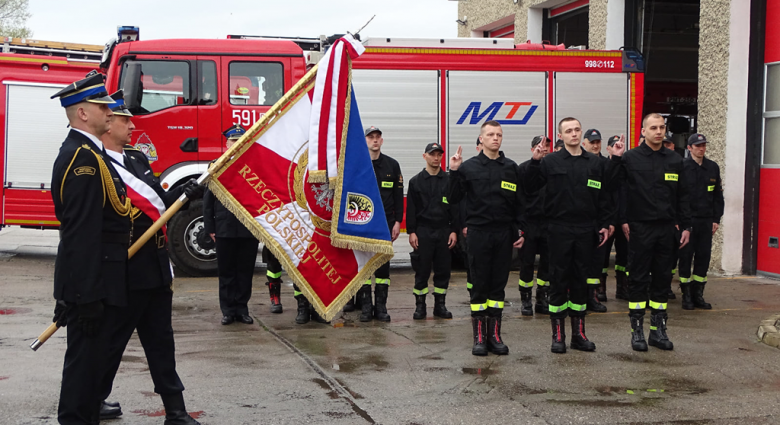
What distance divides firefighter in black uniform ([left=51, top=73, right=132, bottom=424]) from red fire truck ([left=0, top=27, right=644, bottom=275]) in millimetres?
6109

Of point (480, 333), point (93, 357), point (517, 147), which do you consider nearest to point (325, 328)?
point (480, 333)

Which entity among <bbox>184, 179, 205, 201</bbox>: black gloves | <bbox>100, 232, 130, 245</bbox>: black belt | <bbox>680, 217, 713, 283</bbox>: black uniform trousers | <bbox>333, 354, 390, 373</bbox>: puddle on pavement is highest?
<bbox>184, 179, 205, 201</bbox>: black gloves

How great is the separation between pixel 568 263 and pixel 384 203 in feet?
7.40

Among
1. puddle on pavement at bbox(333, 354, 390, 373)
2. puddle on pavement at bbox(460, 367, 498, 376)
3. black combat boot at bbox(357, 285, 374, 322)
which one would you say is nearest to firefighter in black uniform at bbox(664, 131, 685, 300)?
puddle on pavement at bbox(460, 367, 498, 376)

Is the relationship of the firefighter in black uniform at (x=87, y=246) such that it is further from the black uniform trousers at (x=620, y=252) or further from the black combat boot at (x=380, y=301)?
the black uniform trousers at (x=620, y=252)

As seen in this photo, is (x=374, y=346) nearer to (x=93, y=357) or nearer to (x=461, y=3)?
(x=93, y=357)

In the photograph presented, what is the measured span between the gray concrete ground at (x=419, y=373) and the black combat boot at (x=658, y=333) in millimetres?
96

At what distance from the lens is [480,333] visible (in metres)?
6.53

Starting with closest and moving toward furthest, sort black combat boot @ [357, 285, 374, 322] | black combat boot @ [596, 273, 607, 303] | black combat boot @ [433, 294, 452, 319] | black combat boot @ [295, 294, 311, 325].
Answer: black combat boot @ [295, 294, 311, 325] < black combat boot @ [357, 285, 374, 322] < black combat boot @ [433, 294, 452, 319] < black combat boot @ [596, 273, 607, 303]

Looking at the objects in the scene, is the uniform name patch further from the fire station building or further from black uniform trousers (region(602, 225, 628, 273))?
the fire station building

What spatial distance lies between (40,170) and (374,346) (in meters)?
7.37

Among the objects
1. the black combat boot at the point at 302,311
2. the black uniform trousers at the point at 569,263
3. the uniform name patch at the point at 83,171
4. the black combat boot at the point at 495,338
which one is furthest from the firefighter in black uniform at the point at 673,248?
the uniform name patch at the point at 83,171

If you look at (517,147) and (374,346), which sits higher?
(517,147)

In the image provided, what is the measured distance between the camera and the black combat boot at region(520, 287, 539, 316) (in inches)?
332
